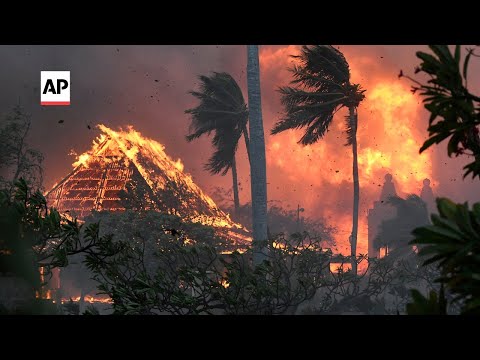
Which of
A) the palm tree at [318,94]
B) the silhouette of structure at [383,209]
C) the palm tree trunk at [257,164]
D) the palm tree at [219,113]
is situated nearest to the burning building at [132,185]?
the palm tree at [219,113]

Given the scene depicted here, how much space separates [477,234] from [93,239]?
18.0ft

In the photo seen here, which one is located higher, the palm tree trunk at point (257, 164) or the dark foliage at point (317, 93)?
the dark foliage at point (317, 93)


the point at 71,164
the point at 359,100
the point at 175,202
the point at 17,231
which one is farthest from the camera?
the point at 71,164

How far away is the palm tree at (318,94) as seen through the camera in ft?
102

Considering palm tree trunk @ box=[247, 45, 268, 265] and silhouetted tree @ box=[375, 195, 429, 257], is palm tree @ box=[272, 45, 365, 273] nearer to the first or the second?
palm tree trunk @ box=[247, 45, 268, 265]

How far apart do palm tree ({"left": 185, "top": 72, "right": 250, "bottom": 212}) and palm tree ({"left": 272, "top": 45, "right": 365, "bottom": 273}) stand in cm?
684

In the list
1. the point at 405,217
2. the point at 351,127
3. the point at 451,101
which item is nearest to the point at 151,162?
the point at 351,127

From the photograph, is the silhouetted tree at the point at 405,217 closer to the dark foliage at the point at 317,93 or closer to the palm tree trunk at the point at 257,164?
the dark foliage at the point at 317,93

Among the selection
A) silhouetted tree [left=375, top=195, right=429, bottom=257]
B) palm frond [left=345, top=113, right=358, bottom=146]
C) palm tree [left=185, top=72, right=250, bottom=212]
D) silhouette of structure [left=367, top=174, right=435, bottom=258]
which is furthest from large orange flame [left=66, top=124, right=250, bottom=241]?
silhouette of structure [left=367, top=174, right=435, bottom=258]

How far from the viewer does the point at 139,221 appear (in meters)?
33.1

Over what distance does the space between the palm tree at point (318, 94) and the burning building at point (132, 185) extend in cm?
652

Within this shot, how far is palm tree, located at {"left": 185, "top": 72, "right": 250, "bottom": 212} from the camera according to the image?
127 feet
